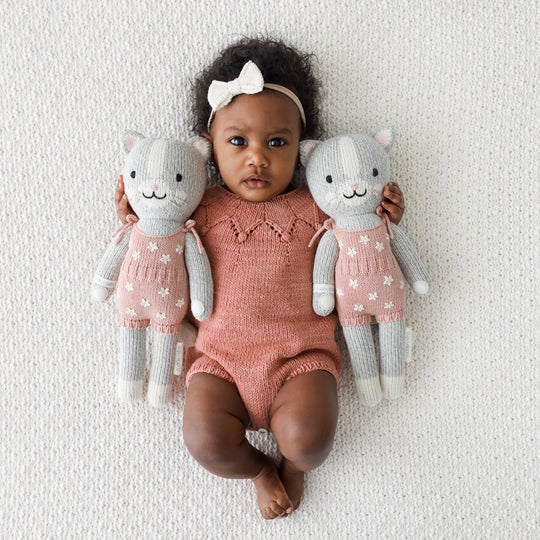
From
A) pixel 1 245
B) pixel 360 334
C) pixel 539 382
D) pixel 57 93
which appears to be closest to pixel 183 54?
pixel 57 93

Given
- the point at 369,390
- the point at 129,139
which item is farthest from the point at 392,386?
the point at 129,139

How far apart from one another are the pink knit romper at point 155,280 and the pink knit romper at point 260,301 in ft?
0.21

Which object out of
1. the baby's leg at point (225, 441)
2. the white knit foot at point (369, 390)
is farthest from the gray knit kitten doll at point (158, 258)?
the white knit foot at point (369, 390)

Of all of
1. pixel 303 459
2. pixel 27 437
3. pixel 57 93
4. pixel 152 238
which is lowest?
pixel 27 437

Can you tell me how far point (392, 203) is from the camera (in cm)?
113

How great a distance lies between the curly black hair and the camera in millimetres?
1142

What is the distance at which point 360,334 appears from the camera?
115 centimetres

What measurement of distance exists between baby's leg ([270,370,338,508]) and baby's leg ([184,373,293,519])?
6 centimetres

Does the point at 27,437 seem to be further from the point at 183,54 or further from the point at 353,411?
the point at 183,54

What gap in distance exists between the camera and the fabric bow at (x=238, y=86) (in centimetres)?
108

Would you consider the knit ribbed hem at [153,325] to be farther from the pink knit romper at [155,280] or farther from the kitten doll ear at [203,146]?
the kitten doll ear at [203,146]

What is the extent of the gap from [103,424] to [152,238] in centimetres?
42

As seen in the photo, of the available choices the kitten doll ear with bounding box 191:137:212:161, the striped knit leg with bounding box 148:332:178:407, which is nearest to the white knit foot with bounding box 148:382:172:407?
the striped knit leg with bounding box 148:332:178:407

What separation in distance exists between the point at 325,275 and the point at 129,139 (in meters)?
0.46
